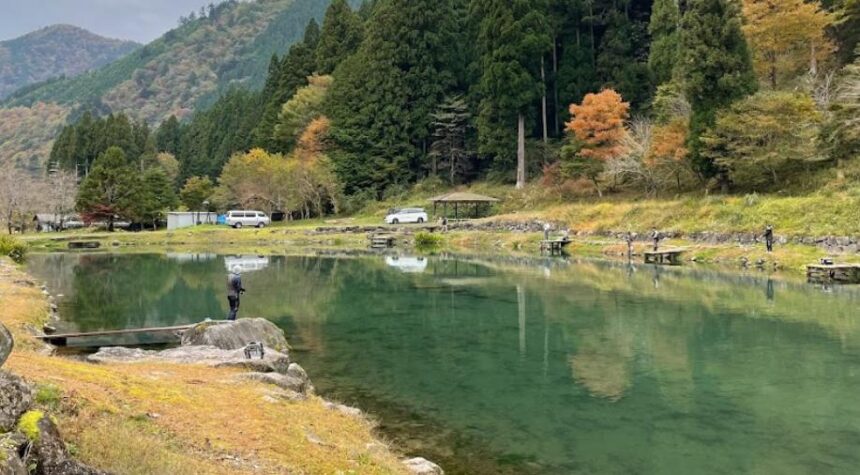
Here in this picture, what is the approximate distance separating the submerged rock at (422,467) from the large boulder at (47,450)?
11.4 feet

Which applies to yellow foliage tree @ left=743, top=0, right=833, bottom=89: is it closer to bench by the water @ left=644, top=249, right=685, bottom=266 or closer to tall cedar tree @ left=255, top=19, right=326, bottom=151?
bench by the water @ left=644, top=249, right=685, bottom=266

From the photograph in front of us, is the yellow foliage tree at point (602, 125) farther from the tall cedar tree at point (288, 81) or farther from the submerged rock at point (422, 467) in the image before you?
the tall cedar tree at point (288, 81)

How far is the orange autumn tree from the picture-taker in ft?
141

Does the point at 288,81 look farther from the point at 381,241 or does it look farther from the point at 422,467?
the point at 422,467

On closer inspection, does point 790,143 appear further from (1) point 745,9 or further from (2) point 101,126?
(2) point 101,126

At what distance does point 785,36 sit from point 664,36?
980cm

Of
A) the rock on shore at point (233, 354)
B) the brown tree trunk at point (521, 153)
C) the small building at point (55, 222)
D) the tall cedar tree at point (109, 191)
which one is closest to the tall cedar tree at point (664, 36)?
the brown tree trunk at point (521, 153)

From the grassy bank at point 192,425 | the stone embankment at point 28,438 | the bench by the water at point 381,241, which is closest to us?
the stone embankment at point 28,438

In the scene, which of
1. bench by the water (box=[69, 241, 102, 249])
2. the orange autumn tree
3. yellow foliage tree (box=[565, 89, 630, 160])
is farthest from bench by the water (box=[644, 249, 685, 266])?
bench by the water (box=[69, 241, 102, 249])

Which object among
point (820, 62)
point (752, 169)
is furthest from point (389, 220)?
point (820, 62)

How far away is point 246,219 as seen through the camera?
56219mm

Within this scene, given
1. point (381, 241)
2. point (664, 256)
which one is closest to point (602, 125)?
point (664, 256)

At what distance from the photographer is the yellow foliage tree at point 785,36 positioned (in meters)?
36.9

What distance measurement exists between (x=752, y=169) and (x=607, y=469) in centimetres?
2979
